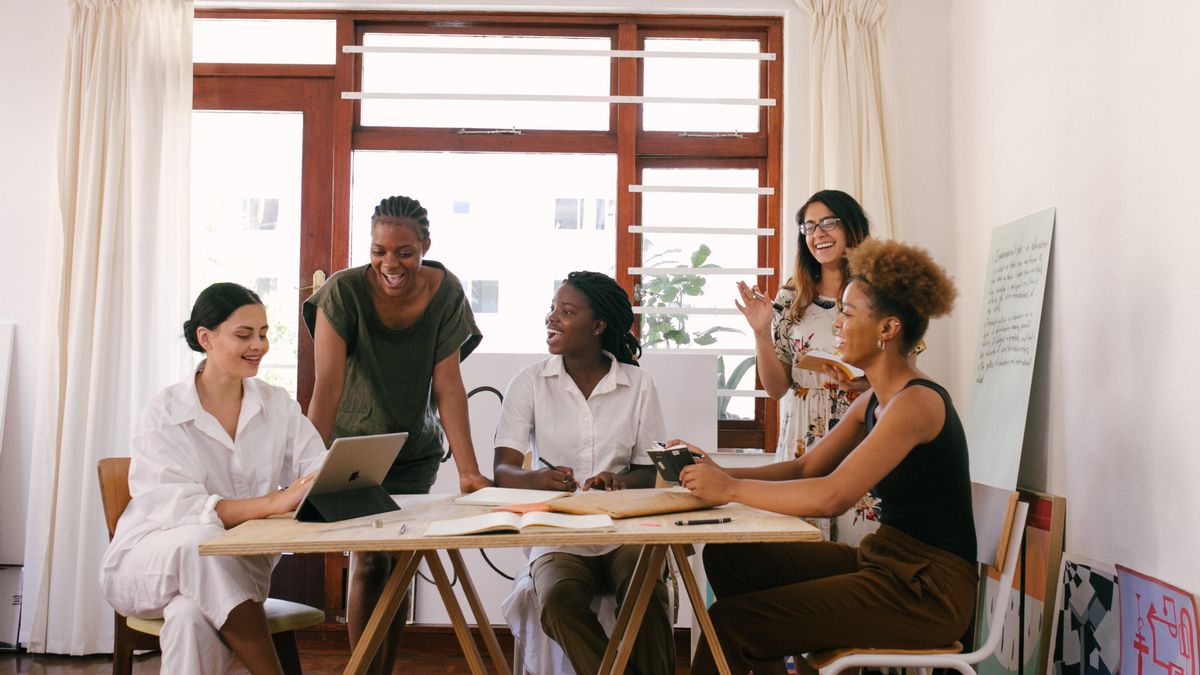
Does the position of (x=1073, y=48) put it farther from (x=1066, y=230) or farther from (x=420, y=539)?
(x=420, y=539)

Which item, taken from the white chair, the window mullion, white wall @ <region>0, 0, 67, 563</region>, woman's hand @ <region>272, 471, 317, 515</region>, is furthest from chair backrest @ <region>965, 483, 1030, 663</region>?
white wall @ <region>0, 0, 67, 563</region>

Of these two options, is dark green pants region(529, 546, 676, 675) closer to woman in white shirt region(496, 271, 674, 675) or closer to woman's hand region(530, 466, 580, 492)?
woman in white shirt region(496, 271, 674, 675)

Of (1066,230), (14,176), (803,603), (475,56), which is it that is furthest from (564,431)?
(14,176)

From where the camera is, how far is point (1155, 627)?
2.40m

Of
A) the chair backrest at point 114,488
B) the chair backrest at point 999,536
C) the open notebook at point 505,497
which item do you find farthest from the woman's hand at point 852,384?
the chair backrest at point 114,488

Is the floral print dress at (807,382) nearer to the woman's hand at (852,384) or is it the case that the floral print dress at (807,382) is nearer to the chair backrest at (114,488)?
the woman's hand at (852,384)

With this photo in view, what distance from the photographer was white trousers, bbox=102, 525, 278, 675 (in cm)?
221

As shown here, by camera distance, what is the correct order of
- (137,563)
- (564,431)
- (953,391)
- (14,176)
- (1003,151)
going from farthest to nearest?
1. (14,176)
2. (953,391)
3. (1003,151)
4. (564,431)
5. (137,563)

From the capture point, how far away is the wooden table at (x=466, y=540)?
183cm

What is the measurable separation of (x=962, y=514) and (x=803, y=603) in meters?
0.39

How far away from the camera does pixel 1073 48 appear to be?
295 centimetres

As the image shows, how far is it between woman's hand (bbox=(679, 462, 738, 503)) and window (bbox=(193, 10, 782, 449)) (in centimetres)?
218

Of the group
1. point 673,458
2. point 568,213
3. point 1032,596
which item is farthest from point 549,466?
point 568,213

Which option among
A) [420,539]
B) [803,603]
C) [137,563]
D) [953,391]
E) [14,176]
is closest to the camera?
[420,539]
